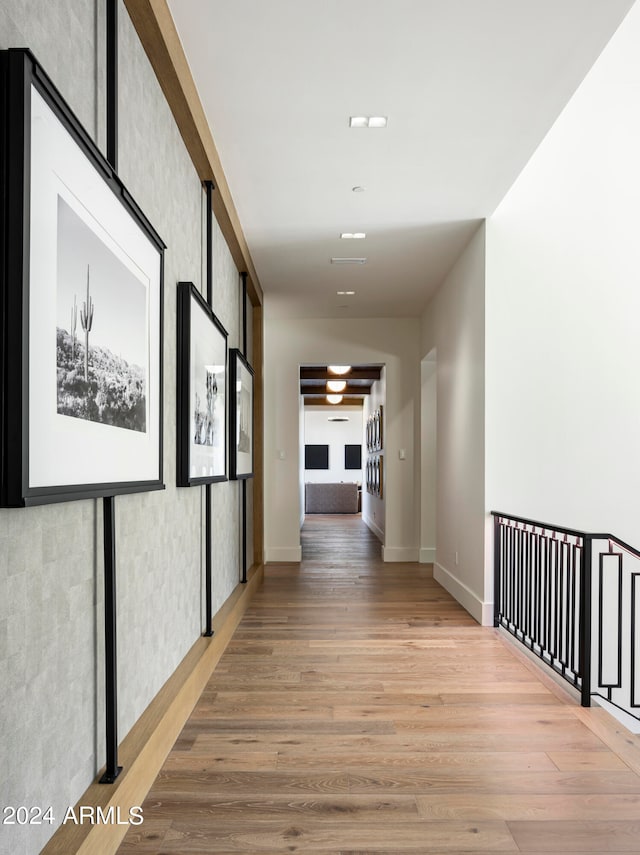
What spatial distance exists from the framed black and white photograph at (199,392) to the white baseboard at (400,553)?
4068 mm

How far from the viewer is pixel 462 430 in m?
5.43

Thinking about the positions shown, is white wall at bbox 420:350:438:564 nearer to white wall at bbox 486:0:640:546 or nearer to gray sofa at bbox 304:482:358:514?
white wall at bbox 486:0:640:546

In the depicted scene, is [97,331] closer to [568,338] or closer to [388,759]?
[388,759]

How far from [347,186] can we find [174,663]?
2961mm

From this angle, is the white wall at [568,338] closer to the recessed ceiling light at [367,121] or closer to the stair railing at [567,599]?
the stair railing at [567,599]

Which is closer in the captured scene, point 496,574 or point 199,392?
point 199,392

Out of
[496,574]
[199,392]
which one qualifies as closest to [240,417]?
[199,392]

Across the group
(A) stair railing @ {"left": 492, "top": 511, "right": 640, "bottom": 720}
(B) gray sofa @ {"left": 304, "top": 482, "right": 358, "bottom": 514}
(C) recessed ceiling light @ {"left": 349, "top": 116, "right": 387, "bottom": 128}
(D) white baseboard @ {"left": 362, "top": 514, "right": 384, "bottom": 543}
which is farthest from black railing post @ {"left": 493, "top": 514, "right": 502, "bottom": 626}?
(B) gray sofa @ {"left": 304, "top": 482, "right": 358, "bottom": 514}

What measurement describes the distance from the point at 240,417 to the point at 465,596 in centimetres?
225

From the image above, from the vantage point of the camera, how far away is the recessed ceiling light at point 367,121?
3.38 metres

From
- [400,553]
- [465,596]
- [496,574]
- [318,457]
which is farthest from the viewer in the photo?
[318,457]

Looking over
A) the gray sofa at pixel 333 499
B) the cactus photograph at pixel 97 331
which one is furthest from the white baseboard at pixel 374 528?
the cactus photograph at pixel 97 331

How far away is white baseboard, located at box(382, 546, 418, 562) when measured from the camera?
25.6ft

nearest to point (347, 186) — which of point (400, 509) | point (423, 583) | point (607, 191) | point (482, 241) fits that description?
point (482, 241)
